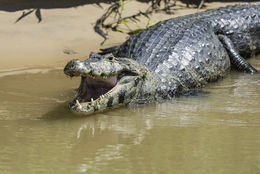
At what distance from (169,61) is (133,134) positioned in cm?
166

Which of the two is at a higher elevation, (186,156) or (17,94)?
(186,156)

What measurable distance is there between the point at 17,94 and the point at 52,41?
228cm

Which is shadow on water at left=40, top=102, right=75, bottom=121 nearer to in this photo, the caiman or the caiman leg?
the caiman

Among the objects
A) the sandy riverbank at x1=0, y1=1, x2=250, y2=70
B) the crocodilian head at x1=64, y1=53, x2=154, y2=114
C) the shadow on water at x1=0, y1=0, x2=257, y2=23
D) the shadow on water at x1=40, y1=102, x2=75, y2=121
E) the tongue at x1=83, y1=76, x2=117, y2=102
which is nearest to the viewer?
the crocodilian head at x1=64, y1=53, x2=154, y2=114

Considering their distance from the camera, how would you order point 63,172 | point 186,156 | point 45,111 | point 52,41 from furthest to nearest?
point 52,41 → point 45,111 → point 186,156 → point 63,172

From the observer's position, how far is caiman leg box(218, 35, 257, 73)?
5695 millimetres

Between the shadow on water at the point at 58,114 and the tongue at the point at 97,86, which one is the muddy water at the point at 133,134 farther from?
the tongue at the point at 97,86

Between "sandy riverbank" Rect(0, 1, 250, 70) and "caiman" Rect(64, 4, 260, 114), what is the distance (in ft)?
1.95

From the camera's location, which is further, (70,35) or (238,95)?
(70,35)

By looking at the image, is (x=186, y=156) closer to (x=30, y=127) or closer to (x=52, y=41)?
(x=30, y=127)

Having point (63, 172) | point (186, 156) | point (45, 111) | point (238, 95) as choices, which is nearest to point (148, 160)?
point (186, 156)

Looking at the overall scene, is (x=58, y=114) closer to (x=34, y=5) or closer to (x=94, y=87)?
(x=94, y=87)

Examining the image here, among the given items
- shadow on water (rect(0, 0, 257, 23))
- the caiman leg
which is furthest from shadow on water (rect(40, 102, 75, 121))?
shadow on water (rect(0, 0, 257, 23))

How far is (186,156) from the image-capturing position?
2.92 m
